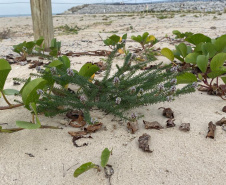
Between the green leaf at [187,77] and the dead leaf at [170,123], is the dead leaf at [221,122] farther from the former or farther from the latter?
the green leaf at [187,77]

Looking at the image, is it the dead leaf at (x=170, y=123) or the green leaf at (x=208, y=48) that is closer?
the dead leaf at (x=170, y=123)

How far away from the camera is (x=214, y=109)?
4.91 ft

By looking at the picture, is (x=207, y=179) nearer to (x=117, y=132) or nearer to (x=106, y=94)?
(x=117, y=132)

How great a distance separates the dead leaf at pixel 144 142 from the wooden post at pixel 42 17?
2770mm

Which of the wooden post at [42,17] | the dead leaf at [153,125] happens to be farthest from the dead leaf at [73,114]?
the wooden post at [42,17]

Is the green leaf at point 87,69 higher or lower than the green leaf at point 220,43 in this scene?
lower

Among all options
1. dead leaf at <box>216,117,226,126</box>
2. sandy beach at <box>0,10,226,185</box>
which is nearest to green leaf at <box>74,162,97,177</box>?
sandy beach at <box>0,10,226,185</box>

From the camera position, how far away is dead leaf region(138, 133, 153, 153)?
1099 millimetres

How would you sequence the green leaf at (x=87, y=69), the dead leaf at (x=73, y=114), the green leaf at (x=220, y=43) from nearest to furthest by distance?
1. the dead leaf at (x=73, y=114)
2. the green leaf at (x=87, y=69)
3. the green leaf at (x=220, y=43)

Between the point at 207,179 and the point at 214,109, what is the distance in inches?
26.0

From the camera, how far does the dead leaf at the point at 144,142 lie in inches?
43.3

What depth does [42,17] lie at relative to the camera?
3398mm

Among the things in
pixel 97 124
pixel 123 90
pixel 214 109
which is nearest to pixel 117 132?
pixel 97 124

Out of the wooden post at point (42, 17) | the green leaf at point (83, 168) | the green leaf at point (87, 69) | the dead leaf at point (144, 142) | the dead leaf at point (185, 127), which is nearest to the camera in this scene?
the green leaf at point (83, 168)
